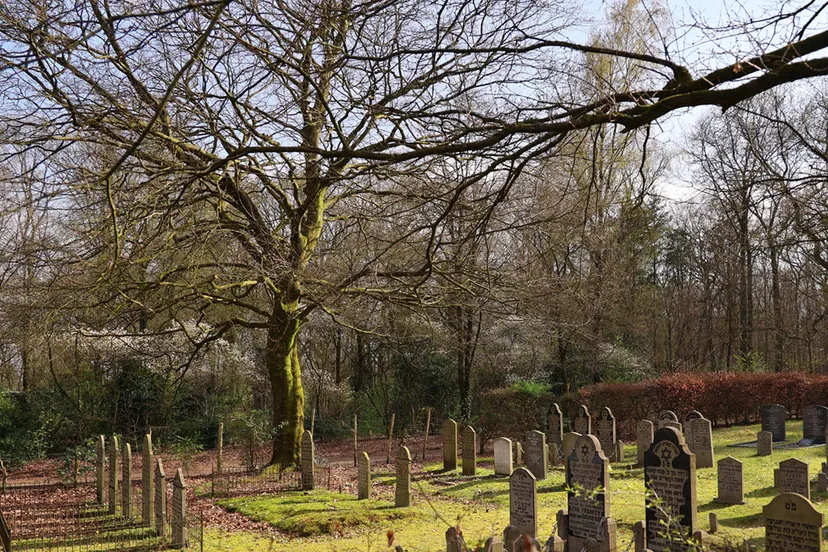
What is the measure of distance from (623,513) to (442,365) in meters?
16.4

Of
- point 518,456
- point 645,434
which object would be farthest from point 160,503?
point 645,434

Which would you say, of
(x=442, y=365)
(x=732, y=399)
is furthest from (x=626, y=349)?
(x=442, y=365)

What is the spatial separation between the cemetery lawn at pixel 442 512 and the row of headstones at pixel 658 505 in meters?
0.40

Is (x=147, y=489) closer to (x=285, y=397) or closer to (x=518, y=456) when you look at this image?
(x=285, y=397)

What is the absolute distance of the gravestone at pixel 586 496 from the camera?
26.0 feet

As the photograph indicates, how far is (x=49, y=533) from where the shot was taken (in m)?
9.74

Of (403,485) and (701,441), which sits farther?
(701,441)

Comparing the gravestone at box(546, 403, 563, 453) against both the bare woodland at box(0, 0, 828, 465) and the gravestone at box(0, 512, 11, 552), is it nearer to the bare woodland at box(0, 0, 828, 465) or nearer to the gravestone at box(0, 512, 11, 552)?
the bare woodland at box(0, 0, 828, 465)

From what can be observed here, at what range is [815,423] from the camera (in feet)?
58.9

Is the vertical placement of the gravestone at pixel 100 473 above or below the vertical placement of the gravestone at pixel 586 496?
below

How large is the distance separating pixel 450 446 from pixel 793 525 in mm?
10138

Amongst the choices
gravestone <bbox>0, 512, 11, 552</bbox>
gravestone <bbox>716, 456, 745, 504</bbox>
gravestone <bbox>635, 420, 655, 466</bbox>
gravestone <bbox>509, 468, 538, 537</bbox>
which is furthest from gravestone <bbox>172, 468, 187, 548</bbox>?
gravestone <bbox>635, 420, 655, 466</bbox>

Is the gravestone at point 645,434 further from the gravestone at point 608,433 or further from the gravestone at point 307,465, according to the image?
the gravestone at point 307,465

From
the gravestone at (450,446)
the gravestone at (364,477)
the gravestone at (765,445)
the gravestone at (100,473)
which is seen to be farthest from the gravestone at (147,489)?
the gravestone at (765,445)
